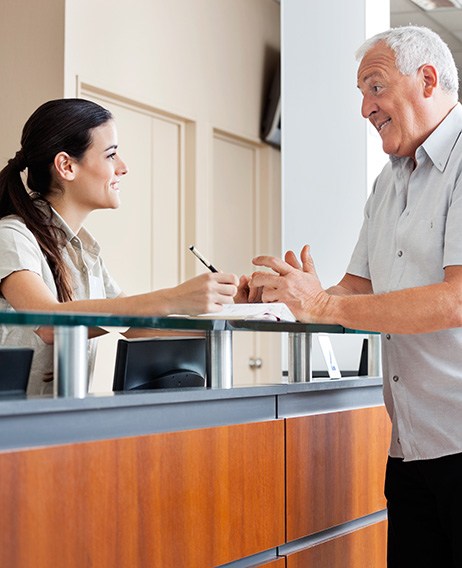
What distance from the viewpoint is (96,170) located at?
8.80 feet

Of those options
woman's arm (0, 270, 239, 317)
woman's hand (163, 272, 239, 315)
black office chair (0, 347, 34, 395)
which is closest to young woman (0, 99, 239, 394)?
woman's arm (0, 270, 239, 317)

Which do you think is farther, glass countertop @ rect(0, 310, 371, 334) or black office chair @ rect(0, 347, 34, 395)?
black office chair @ rect(0, 347, 34, 395)

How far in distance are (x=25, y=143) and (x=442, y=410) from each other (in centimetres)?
136

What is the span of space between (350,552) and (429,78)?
1194mm

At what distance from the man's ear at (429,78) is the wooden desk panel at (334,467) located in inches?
31.6

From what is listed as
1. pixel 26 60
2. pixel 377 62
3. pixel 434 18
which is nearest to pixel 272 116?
pixel 434 18

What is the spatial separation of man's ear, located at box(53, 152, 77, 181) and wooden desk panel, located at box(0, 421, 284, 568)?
97 centimetres

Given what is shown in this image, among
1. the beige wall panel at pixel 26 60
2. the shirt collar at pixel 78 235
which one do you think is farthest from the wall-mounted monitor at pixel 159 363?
the beige wall panel at pixel 26 60

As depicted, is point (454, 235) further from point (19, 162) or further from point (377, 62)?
point (19, 162)

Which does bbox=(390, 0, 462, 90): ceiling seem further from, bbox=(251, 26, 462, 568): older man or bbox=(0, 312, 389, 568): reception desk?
bbox=(0, 312, 389, 568): reception desk

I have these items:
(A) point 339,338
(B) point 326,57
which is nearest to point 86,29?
(B) point 326,57

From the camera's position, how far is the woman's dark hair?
100 inches

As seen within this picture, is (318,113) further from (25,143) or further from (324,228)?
(25,143)

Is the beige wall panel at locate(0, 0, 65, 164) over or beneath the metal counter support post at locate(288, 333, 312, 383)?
over
